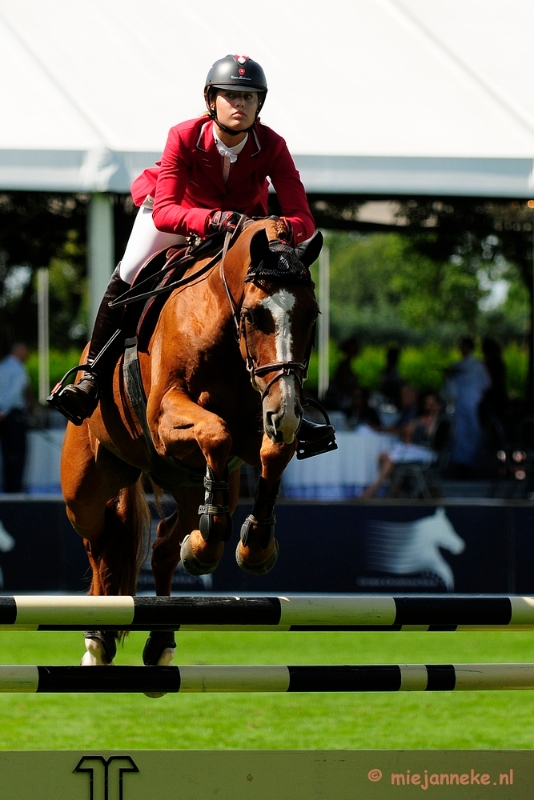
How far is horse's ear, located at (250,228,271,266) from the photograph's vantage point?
4008mm

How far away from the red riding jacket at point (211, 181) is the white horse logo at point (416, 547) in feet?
19.8

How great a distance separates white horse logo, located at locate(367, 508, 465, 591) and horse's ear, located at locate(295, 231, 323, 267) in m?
6.67

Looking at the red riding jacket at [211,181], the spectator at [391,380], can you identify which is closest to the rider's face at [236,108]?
the red riding jacket at [211,181]

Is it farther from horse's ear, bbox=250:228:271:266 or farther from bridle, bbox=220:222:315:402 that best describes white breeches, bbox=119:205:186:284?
horse's ear, bbox=250:228:271:266

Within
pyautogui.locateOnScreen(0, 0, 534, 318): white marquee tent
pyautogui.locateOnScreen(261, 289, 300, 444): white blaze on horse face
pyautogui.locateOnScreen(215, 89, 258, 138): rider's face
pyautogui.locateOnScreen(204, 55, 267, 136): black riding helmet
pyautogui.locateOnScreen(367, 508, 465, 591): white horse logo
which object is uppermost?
pyautogui.locateOnScreen(0, 0, 534, 318): white marquee tent

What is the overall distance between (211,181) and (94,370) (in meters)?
→ 0.98

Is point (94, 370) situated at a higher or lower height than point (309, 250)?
lower

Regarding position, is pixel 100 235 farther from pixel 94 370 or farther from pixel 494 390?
pixel 494 390

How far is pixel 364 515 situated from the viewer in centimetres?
1053

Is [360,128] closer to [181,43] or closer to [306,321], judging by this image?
[181,43]

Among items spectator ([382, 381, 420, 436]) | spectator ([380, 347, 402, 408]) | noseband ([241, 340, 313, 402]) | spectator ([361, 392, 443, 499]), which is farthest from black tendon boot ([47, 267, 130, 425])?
spectator ([380, 347, 402, 408])

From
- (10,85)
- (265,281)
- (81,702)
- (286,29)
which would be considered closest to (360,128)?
(286,29)

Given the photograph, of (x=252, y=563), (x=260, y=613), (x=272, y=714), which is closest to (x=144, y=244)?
(x=252, y=563)

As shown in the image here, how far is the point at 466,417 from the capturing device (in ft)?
42.6
